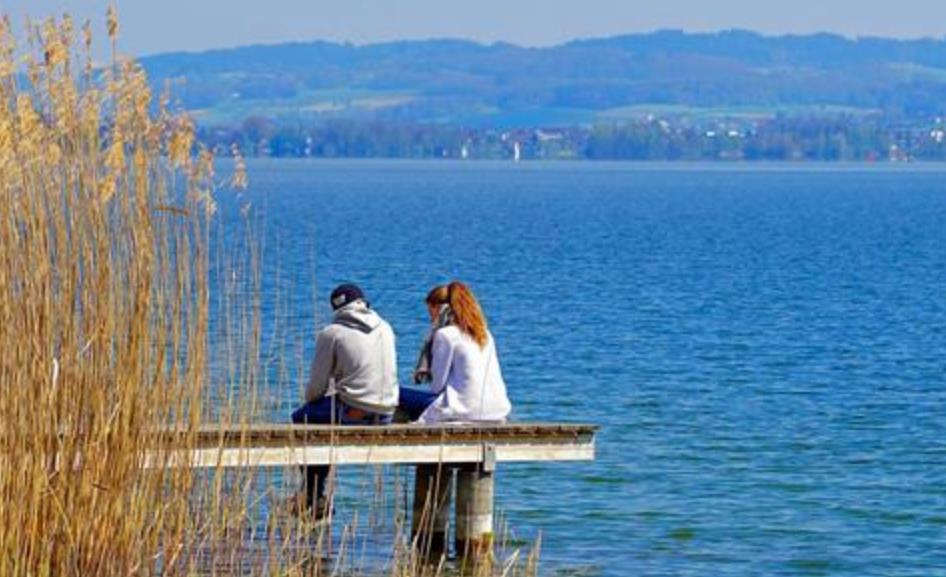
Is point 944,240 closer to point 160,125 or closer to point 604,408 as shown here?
point 604,408

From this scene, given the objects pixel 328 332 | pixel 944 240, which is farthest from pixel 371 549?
pixel 944 240

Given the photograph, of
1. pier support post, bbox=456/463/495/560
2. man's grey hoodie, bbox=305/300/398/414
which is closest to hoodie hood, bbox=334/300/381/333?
man's grey hoodie, bbox=305/300/398/414

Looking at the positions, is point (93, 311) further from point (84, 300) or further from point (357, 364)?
point (357, 364)

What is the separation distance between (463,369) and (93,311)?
601 cm

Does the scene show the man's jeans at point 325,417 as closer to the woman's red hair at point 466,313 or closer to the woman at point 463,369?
the woman at point 463,369

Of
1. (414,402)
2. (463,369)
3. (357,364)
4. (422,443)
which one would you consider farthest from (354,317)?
(422,443)

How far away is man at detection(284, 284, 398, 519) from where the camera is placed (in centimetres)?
1370

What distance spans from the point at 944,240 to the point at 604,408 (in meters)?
51.5

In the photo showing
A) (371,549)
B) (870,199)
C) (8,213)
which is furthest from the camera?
(870,199)

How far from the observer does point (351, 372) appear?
1376 cm

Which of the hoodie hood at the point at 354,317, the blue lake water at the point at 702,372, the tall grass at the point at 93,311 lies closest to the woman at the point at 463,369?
the hoodie hood at the point at 354,317

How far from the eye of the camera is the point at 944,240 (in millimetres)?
73750

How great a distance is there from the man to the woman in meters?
0.26

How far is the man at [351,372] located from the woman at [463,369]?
26cm
